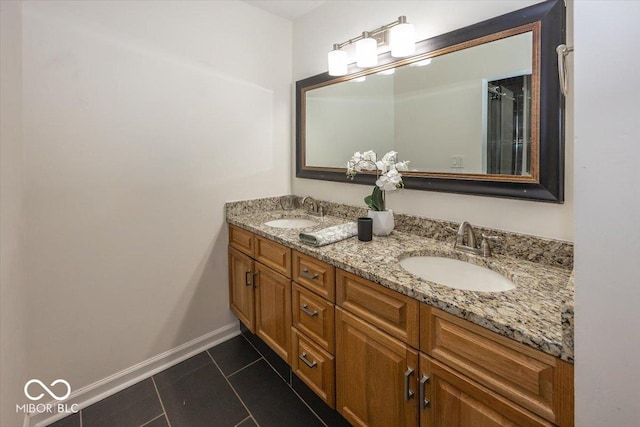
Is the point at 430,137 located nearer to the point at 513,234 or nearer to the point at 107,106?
the point at 513,234

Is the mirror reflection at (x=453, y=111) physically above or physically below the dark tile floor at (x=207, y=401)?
above

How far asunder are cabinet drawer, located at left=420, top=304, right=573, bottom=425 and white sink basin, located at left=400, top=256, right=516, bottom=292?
35 centimetres

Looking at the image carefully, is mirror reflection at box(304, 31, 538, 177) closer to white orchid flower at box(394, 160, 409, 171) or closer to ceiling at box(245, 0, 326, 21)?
white orchid flower at box(394, 160, 409, 171)

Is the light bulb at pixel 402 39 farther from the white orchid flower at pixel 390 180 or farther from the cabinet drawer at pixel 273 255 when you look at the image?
the cabinet drawer at pixel 273 255

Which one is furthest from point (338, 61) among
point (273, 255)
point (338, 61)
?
point (273, 255)

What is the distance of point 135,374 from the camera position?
1.77 meters

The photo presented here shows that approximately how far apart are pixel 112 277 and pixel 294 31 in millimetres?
2127

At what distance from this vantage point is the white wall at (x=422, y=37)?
1178 millimetres

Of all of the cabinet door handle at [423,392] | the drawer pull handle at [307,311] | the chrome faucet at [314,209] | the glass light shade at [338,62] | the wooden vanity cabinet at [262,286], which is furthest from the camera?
the chrome faucet at [314,209]

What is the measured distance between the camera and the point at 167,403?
1.60 meters

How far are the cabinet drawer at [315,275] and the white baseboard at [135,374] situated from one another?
39.8 inches

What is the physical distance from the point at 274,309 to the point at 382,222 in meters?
0.78

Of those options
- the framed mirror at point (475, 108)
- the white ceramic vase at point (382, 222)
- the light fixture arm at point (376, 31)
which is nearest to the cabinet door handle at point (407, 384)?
the white ceramic vase at point (382, 222)

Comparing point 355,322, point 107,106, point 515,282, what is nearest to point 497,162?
point 515,282
